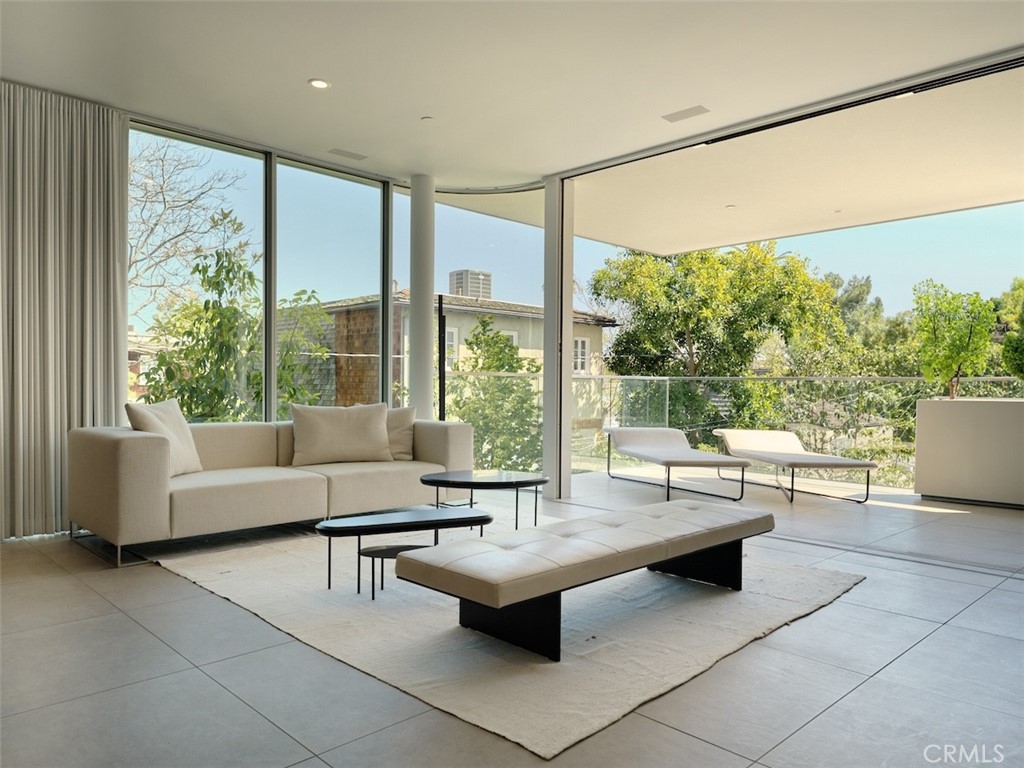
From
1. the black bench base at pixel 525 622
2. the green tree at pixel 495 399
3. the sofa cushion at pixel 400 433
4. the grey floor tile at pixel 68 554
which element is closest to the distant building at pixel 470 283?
the green tree at pixel 495 399

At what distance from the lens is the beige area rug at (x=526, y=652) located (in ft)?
6.84

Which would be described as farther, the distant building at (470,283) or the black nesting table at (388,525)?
the distant building at (470,283)

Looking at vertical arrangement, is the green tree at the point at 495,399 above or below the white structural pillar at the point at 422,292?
below

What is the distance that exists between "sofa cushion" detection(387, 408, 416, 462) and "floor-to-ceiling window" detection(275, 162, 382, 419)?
0.81 metres

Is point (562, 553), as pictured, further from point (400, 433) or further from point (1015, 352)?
point (1015, 352)

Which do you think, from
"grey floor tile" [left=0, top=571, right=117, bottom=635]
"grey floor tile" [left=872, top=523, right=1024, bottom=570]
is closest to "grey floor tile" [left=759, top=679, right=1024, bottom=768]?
"grey floor tile" [left=872, top=523, right=1024, bottom=570]

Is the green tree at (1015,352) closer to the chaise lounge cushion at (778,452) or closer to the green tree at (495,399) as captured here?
the chaise lounge cushion at (778,452)

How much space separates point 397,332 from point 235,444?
6.87ft

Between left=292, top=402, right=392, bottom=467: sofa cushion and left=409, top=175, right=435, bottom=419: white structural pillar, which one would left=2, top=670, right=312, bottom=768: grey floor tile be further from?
left=409, top=175, right=435, bottom=419: white structural pillar

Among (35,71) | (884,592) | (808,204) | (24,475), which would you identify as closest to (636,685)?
(884,592)

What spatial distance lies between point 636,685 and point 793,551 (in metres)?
2.20

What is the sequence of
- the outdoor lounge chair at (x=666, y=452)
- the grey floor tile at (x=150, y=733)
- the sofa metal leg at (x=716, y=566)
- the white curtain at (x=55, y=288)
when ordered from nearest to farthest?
the grey floor tile at (x=150, y=733), the sofa metal leg at (x=716, y=566), the white curtain at (x=55, y=288), the outdoor lounge chair at (x=666, y=452)

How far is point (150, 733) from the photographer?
189 centimetres

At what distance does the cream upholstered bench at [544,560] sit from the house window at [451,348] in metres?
4.03
